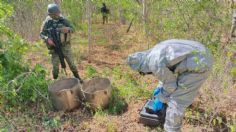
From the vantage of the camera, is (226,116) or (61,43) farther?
(61,43)

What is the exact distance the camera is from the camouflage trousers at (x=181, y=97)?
12.6 feet

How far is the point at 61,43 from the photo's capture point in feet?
18.6

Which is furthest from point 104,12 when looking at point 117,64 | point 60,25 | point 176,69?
point 176,69

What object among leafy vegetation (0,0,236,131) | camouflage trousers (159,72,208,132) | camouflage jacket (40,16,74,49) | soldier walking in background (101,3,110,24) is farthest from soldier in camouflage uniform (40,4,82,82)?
soldier walking in background (101,3,110,24)

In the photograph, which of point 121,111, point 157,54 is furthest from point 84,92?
point 157,54

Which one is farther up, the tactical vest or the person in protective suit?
the tactical vest

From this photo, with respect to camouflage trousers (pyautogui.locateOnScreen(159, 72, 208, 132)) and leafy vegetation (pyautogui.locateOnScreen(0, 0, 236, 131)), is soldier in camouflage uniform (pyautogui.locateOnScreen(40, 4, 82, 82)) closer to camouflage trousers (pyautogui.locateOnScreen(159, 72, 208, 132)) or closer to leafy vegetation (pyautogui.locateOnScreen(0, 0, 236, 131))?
leafy vegetation (pyautogui.locateOnScreen(0, 0, 236, 131))

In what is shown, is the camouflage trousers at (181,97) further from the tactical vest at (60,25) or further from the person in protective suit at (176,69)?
the tactical vest at (60,25)

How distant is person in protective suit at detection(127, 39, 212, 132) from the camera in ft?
12.3

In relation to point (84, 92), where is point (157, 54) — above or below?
above

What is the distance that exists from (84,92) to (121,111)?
2.09ft

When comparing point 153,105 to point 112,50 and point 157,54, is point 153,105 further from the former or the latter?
point 112,50

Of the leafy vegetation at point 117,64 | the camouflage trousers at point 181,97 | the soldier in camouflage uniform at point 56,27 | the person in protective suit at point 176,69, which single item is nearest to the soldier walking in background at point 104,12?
the leafy vegetation at point 117,64

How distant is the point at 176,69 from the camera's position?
3.88 m
